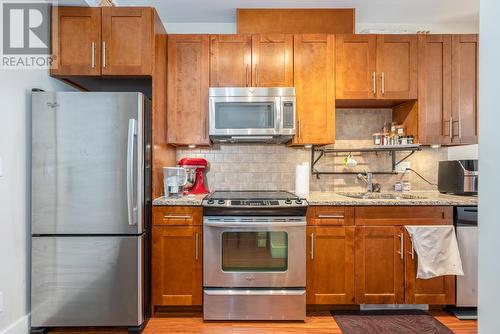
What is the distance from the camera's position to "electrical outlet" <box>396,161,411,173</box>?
292 cm

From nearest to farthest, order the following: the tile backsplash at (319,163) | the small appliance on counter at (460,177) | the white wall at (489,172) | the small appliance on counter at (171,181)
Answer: the white wall at (489,172) < the small appliance on counter at (171,181) < the small appliance on counter at (460,177) < the tile backsplash at (319,163)

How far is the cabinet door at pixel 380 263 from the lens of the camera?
2289 millimetres

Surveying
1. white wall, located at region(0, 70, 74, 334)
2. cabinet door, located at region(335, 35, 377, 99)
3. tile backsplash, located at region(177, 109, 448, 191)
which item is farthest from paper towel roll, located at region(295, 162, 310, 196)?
white wall, located at region(0, 70, 74, 334)

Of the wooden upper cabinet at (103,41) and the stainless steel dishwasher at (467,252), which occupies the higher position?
the wooden upper cabinet at (103,41)

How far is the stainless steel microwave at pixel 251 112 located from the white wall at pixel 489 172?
1.62 metres

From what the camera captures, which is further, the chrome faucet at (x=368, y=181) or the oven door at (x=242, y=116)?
the chrome faucet at (x=368, y=181)

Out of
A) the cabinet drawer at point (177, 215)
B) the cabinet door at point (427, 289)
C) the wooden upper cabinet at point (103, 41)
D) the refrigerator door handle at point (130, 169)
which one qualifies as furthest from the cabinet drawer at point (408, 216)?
the wooden upper cabinet at point (103, 41)

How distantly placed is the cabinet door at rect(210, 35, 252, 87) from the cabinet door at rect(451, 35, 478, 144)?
1.84m

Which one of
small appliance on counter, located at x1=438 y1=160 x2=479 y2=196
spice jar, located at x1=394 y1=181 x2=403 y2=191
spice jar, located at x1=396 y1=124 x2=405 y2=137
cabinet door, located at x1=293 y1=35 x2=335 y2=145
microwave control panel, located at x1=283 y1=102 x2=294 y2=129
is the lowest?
spice jar, located at x1=394 y1=181 x2=403 y2=191

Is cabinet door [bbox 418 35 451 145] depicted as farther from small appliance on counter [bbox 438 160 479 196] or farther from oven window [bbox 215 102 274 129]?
oven window [bbox 215 102 274 129]

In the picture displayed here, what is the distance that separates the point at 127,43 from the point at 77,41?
0.39 m

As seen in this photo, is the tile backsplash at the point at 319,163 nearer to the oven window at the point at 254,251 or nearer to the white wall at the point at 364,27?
the oven window at the point at 254,251

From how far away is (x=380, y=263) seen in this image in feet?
7.53

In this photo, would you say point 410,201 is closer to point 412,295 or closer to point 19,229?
point 412,295
